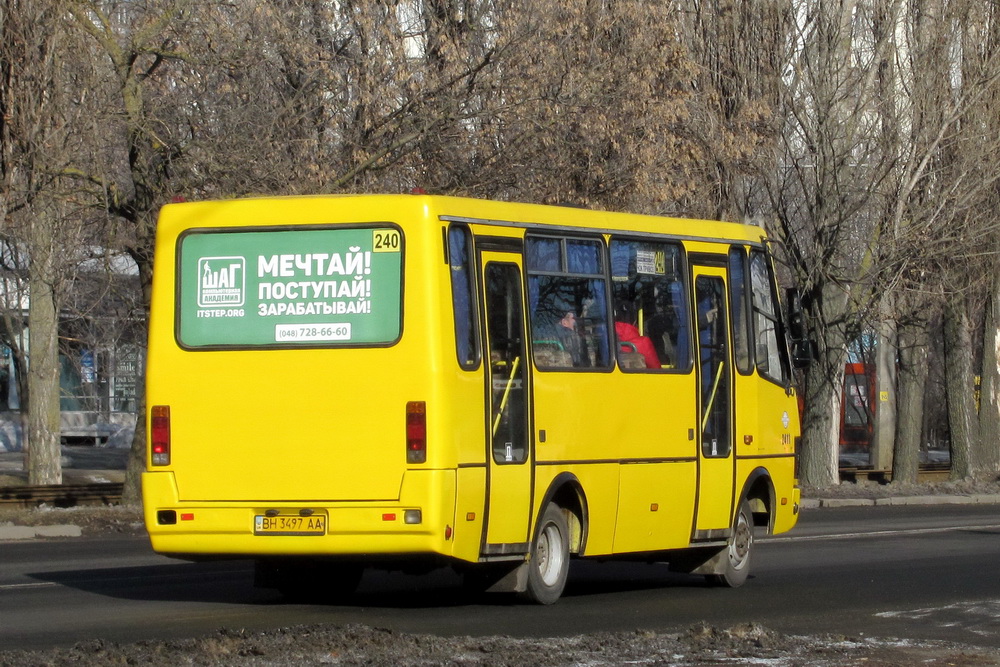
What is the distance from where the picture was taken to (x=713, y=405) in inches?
548

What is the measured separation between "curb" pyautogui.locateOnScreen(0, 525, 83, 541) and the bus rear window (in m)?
9.47

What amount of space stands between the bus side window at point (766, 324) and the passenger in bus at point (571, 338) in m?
2.65

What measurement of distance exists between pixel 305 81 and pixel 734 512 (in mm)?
9831

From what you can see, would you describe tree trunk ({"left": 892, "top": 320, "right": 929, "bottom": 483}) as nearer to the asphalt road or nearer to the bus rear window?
the asphalt road

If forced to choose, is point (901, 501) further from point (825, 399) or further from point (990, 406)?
point (990, 406)

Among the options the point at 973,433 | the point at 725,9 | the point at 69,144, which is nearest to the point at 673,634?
the point at 69,144

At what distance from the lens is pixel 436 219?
11.3 m

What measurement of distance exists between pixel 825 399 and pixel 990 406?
748 cm

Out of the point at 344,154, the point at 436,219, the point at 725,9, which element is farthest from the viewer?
the point at 725,9

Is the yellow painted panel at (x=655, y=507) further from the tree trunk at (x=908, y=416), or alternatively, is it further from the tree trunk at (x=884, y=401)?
the tree trunk at (x=884, y=401)

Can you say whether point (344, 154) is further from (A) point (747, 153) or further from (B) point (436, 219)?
(B) point (436, 219)

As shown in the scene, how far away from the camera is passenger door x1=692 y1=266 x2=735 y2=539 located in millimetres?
13797

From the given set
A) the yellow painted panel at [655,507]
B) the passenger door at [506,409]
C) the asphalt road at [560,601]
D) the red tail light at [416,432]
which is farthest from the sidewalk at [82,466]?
the red tail light at [416,432]

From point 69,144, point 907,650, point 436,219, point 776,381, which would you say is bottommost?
point 907,650
